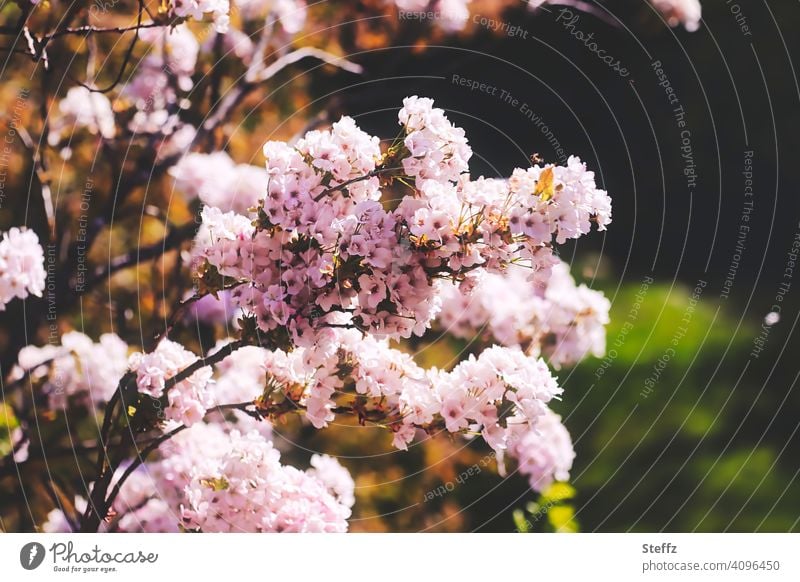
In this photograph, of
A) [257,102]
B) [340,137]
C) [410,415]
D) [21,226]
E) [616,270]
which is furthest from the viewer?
[616,270]

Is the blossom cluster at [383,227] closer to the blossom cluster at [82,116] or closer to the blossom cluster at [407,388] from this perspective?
the blossom cluster at [407,388]

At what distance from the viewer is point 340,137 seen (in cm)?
86

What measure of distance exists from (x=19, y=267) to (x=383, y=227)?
22.4 inches

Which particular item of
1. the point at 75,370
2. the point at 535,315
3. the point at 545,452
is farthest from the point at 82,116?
the point at 545,452

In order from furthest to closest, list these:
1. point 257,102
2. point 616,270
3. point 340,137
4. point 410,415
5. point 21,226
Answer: point 616,270
point 257,102
point 21,226
point 410,415
point 340,137

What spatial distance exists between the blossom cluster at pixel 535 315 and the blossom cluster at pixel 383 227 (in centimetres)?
38

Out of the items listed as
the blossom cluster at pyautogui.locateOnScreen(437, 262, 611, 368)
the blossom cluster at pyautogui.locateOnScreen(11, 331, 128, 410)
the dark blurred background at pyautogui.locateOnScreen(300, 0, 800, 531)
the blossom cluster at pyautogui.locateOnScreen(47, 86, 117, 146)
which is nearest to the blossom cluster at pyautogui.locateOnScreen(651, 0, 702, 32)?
the dark blurred background at pyautogui.locateOnScreen(300, 0, 800, 531)

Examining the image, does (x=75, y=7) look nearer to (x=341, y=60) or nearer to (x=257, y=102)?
(x=257, y=102)

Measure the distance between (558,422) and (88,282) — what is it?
81 cm

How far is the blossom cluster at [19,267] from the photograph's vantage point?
1.06 meters

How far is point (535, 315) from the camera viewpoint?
4.20ft

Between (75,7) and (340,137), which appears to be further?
(75,7)

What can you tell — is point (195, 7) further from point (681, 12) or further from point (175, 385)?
point (681, 12)
